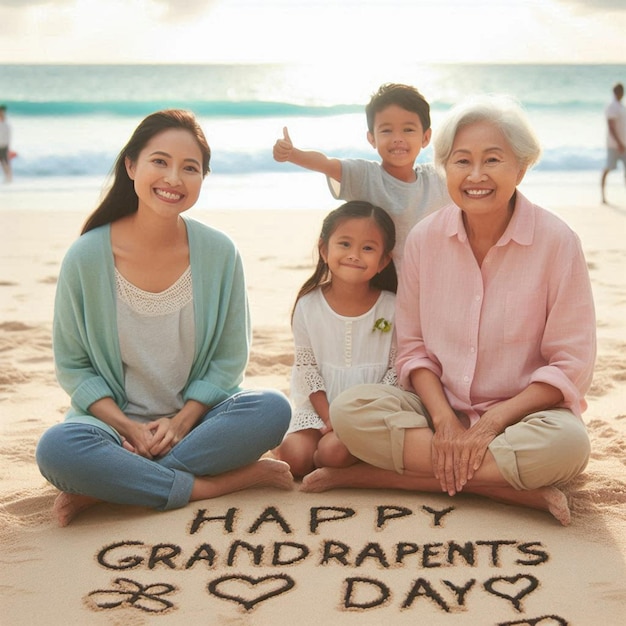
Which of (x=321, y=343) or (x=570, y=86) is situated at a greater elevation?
(x=570, y=86)

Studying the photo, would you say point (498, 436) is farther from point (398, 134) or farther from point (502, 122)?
point (398, 134)

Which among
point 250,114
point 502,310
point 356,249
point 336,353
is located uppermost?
point 250,114

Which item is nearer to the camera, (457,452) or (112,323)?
(457,452)

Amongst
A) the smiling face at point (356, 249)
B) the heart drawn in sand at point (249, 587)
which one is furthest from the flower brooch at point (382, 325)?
the heart drawn in sand at point (249, 587)

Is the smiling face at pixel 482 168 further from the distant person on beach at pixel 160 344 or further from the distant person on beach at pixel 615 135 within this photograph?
the distant person on beach at pixel 615 135

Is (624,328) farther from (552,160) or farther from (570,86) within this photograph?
(570,86)

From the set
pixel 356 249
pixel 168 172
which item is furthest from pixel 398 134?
pixel 168 172

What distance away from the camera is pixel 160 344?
3.31 m

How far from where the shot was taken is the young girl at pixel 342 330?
11.5 feet

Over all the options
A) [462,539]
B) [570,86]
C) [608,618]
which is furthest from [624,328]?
[570,86]

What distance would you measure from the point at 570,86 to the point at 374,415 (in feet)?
80.3

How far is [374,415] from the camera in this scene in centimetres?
314

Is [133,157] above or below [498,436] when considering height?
above

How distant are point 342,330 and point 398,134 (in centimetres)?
86
